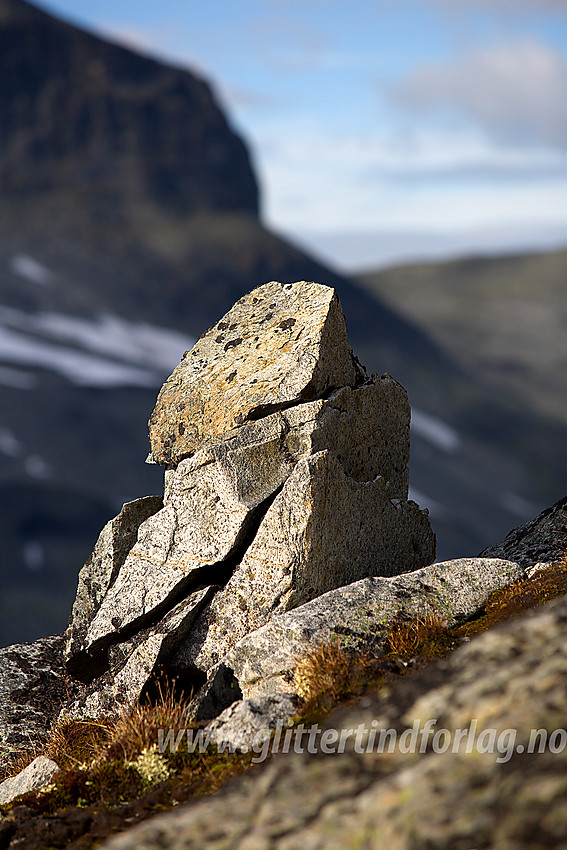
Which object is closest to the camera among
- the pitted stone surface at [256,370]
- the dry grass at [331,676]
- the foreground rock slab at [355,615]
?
the dry grass at [331,676]

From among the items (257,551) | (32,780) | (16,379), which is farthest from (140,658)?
(16,379)

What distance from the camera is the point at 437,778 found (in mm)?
5125

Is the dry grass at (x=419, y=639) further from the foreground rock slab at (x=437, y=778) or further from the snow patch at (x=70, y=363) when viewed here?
the snow patch at (x=70, y=363)

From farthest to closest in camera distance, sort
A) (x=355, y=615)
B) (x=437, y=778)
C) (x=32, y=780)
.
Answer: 1. (x=355, y=615)
2. (x=32, y=780)
3. (x=437, y=778)

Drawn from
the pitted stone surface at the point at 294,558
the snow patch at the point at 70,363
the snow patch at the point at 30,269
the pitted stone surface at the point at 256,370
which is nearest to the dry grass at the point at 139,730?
the pitted stone surface at the point at 294,558

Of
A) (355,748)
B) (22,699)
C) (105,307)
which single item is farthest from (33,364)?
(355,748)

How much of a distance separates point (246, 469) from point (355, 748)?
8.30 metres

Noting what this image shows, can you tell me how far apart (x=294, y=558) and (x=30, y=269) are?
186m

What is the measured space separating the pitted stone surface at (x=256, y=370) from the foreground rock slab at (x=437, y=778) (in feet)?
29.1

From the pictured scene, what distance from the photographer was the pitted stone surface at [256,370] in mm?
14977

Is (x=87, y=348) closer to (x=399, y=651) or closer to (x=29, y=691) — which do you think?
(x=29, y=691)

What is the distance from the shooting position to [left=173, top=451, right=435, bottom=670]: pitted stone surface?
1316cm

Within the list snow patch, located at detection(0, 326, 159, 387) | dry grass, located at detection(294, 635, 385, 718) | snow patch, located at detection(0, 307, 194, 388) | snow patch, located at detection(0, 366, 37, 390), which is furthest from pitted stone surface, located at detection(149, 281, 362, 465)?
snow patch, located at detection(0, 326, 159, 387)

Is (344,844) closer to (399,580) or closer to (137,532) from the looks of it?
(399,580)
